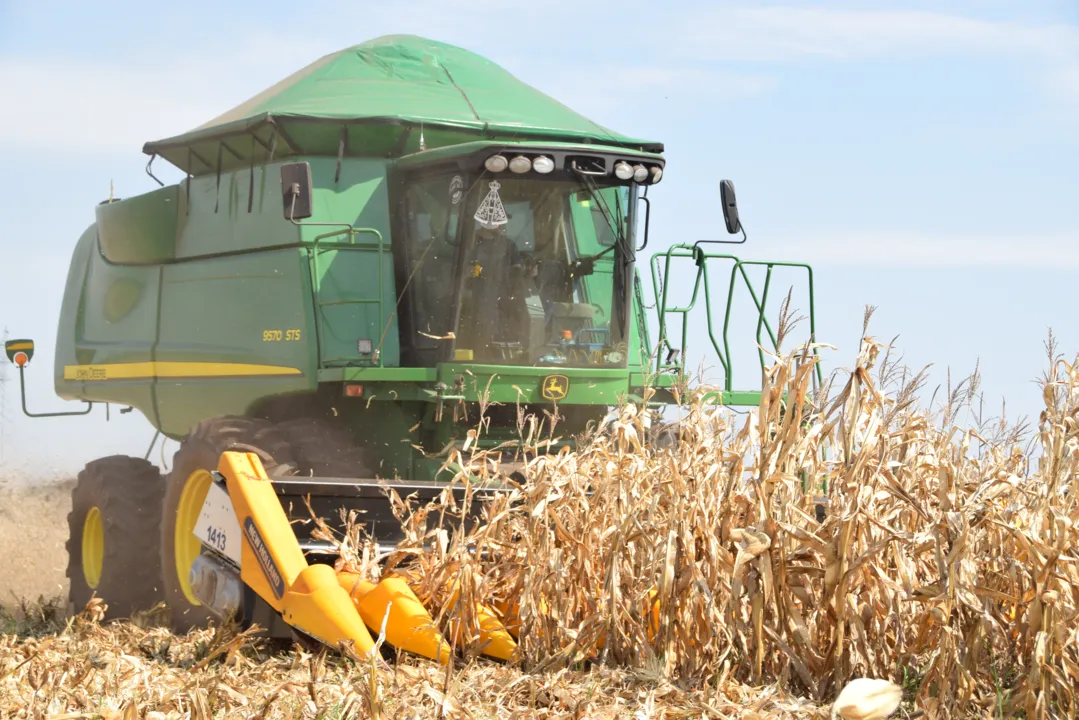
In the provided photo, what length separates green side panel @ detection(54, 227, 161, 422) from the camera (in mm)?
7746

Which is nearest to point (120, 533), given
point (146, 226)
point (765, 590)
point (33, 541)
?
point (146, 226)

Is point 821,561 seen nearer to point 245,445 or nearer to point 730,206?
point 245,445

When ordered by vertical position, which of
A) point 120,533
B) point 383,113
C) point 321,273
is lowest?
point 120,533

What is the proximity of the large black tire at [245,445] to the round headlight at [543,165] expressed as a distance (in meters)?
1.60

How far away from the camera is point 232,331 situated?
688 cm

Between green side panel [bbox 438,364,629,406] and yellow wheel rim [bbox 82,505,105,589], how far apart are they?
2.54 metres

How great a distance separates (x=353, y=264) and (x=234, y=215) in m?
0.97

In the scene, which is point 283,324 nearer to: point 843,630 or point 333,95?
point 333,95

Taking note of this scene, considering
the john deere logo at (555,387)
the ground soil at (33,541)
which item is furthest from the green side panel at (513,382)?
the ground soil at (33,541)

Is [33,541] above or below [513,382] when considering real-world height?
below

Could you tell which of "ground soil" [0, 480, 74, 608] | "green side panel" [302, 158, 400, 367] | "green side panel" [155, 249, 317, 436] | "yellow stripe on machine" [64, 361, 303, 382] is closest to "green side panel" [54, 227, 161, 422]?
"yellow stripe on machine" [64, 361, 303, 382]

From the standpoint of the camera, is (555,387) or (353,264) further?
(353,264)

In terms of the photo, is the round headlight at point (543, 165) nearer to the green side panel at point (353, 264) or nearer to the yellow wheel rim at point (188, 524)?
the green side panel at point (353, 264)

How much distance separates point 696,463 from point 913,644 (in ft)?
2.75
